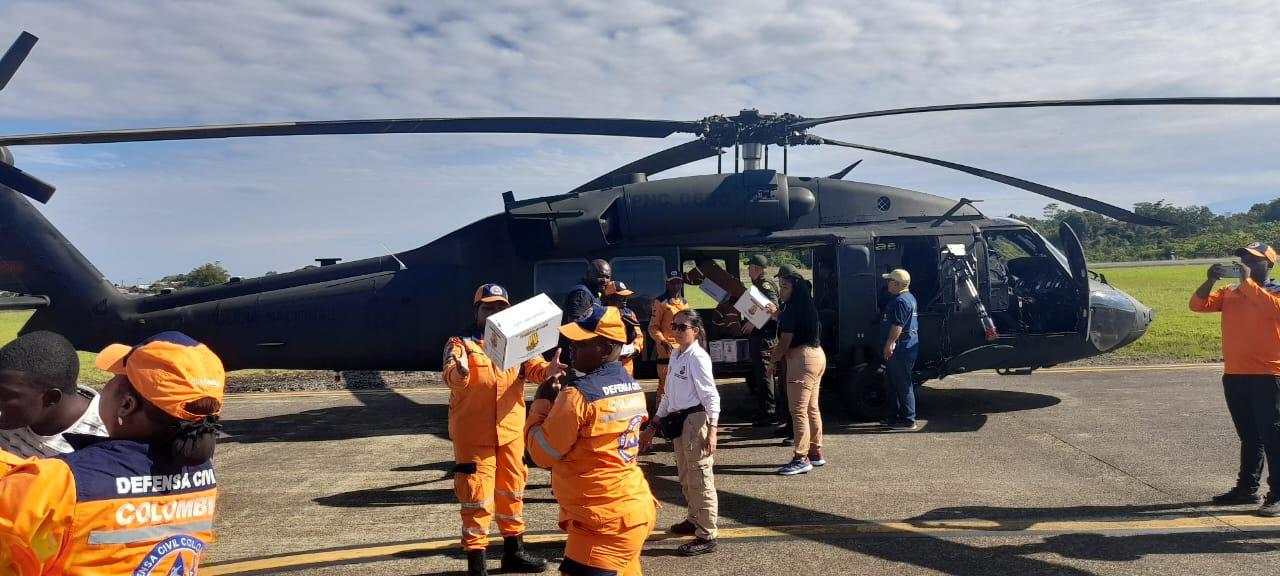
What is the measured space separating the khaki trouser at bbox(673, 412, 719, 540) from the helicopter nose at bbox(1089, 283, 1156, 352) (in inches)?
254

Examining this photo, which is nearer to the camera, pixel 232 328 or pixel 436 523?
pixel 436 523

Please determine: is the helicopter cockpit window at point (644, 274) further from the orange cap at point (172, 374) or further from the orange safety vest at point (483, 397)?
the orange cap at point (172, 374)

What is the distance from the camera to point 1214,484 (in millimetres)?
6281

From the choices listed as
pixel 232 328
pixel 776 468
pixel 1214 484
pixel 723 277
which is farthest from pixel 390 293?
pixel 1214 484

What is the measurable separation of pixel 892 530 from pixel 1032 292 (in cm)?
598

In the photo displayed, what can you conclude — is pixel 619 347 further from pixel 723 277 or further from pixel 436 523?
pixel 723 277

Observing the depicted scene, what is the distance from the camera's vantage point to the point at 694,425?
5.22m

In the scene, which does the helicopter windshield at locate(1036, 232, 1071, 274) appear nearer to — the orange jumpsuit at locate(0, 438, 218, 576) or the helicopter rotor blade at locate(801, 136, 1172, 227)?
the helicopter rotor blade at locate(801, 136, 1172, 227)

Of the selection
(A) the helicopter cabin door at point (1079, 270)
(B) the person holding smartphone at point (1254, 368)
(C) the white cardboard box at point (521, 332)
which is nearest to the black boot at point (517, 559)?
(C) the white cardboard box at point (521, 332)

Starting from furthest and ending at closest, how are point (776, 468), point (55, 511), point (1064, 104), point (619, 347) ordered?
1. point (1064, 104)
2. point (776, 468)
3. point (619, 347)
4. point (55, 511)

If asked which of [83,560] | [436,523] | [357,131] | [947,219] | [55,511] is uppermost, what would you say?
[357,131]

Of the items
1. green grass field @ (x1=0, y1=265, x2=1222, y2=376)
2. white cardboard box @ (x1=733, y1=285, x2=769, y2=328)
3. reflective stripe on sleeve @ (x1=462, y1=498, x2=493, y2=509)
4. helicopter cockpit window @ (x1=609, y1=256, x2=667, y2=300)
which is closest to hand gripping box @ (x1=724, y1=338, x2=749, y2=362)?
helicopter cockpit window @ (x1=609, y1=256, x2=667, y2=300)

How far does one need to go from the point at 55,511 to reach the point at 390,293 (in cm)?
788

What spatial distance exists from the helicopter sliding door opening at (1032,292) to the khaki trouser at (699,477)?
5.77m
